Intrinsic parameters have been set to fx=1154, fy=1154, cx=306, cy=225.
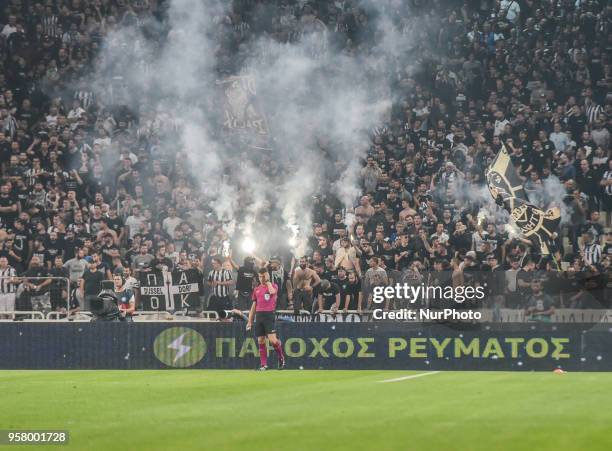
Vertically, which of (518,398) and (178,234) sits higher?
(178,234)

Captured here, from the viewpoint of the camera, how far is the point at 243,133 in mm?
30875

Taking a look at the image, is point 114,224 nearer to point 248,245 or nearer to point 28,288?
point 248,245

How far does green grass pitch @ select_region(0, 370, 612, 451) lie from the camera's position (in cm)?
1001

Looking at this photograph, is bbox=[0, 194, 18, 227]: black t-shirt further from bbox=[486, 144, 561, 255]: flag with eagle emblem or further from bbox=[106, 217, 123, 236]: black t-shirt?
bbox=[486, 144, 561, 255]: flag with eagle emblem

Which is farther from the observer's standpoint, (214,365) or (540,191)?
(540,191)

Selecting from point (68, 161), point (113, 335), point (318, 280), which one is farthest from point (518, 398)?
point (68, 161)

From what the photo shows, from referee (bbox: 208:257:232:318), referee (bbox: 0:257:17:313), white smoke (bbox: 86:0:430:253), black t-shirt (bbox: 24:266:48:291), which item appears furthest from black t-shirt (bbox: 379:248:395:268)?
referee (bbox: 0:257:17:313)

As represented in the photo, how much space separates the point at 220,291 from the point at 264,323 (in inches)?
78.9

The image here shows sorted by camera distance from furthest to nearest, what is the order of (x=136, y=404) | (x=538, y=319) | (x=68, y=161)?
(x=68, y=161)
(x=538, y=319)
(x=136, y=404)

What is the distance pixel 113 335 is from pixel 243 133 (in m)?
10.0

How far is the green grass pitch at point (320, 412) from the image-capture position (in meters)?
10.0

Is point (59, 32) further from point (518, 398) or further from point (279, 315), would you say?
point (518, 398)
